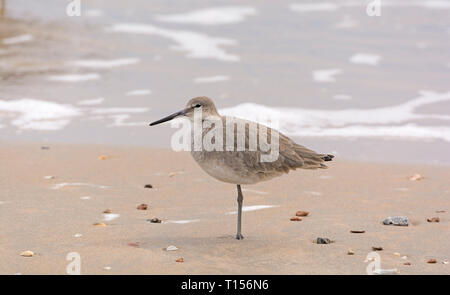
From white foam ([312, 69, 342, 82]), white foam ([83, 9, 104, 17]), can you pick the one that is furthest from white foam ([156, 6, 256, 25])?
white foam ([312, 69, 342, 82])

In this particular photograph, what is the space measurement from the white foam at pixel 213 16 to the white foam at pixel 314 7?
0.98m

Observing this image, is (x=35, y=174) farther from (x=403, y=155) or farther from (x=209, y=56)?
(x=209, y=56)

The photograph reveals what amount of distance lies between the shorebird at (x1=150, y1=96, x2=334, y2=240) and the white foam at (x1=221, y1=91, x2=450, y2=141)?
4.07 metres

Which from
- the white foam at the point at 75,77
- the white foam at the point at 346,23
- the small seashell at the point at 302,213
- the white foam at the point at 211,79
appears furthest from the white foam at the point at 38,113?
the white foam at the point at 346,23

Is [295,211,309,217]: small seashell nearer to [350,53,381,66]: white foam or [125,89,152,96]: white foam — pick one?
[125,89,152,96]: white foam

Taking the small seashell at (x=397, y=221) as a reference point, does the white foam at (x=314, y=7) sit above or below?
above

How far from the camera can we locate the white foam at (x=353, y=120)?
1036 centimetres

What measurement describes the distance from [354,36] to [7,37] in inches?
261

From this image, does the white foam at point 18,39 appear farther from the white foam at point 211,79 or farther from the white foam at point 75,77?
the white foam at point 211,79

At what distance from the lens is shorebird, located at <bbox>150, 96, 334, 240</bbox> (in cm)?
599

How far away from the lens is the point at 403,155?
9.50 metres

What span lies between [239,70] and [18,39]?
453cm

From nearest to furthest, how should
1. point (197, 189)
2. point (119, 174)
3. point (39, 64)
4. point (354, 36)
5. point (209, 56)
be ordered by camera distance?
point (197, 189), point (119, 174), point (39, 64), point (209, 56), point (354, 36)
